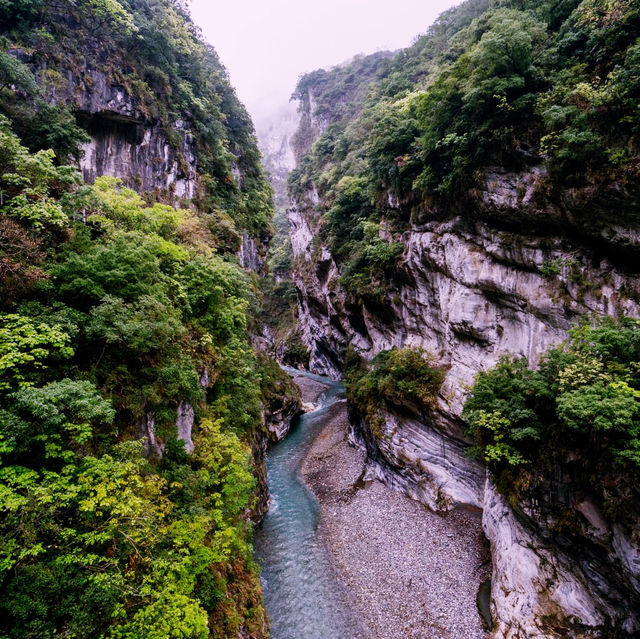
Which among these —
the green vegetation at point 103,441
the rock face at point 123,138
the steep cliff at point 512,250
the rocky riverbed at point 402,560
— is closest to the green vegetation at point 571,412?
the steep cliff at point 512,250

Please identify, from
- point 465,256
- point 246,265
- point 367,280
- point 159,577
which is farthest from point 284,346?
point 159,577

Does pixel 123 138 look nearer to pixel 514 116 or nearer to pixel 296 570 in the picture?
pixel 514 116

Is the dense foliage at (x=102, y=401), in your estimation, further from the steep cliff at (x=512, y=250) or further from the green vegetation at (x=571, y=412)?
the steep cliff at (x=512, y=250)

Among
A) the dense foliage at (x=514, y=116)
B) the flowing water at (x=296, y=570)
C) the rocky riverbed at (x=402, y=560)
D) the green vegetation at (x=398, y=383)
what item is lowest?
the flowing water at (x=296, y=570)

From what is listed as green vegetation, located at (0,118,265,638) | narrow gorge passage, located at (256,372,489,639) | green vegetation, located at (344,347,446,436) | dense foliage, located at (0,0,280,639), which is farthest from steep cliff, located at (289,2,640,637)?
green vegetation, located at (0,118,265,638)

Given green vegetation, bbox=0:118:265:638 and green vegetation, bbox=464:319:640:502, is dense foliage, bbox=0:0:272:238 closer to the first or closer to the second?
green vegetation, bbox=0:118:265:638

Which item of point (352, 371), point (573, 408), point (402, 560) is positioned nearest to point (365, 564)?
point (402, 560)

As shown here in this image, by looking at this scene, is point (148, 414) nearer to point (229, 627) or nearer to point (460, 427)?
point (229, 627)
